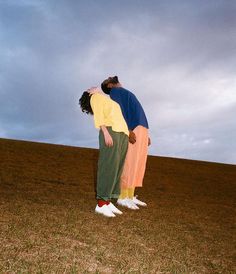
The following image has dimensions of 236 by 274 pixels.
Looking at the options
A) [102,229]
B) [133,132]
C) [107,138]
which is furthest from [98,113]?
[102,229]

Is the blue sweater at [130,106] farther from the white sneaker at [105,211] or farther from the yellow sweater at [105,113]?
the white sneaker at [105,211]

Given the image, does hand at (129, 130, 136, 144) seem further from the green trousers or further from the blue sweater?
the green trousers

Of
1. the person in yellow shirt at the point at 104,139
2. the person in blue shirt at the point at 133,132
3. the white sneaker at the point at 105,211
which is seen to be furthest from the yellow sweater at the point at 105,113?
the white sneaker at the point at 105,211

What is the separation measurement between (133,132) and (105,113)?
0.81 meters

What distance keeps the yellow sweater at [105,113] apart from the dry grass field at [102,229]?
886 mm

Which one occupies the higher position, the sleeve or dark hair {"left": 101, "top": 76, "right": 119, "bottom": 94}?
dark hair {"left": 101, "top": 76, "right": 119, "bottom": 94}

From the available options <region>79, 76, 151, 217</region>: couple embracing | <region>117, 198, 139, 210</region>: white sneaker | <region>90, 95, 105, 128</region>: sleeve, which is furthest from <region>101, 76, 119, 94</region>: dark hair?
<region>117, 198, 139, 210</region>: white sneaker

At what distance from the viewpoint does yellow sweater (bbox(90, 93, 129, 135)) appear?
3941 mm

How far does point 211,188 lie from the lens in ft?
26.8

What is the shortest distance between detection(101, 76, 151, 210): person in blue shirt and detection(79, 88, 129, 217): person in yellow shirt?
25.5 inches

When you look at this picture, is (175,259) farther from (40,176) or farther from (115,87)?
(40,176)

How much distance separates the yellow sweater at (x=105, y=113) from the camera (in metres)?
3.94

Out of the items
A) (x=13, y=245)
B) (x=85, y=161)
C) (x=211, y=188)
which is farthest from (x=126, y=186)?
(x=85, y=161)

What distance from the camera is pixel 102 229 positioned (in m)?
3.34
